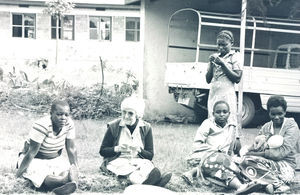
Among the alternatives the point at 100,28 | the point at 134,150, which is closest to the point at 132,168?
the point at 134,150

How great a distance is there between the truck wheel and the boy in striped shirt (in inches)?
180

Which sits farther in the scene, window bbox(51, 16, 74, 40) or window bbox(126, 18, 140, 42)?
window bbox(126, 18, 140, 42)

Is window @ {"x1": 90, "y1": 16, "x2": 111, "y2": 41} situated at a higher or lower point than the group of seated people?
higher

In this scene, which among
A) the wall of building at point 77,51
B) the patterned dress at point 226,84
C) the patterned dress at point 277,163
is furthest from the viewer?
the wall of building at point 77,51

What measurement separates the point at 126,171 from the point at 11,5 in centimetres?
560

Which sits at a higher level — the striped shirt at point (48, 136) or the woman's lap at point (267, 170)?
the striped shirt at point (48, 136)

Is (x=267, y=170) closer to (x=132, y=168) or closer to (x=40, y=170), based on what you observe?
(x=132, y=168)

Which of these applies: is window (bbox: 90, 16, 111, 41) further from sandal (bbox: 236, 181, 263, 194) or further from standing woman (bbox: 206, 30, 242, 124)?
sandal (bbox: 236, 181, 263, 194)

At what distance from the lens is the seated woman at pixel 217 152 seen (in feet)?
12.5

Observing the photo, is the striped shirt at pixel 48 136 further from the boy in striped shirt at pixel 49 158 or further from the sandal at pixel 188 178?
the sandal at pixel 188 178

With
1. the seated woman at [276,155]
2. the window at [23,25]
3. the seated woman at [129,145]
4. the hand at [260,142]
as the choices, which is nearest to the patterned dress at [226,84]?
the hand at [260,142]

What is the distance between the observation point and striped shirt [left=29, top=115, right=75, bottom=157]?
11.5 feet

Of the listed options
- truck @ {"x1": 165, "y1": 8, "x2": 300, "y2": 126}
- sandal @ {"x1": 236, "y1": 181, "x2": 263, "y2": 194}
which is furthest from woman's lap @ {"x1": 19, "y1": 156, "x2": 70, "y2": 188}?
truck @ {"x1": 165, "y1": 8, "x2": 300, "y2": 126}

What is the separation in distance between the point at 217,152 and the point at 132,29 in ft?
17.3
